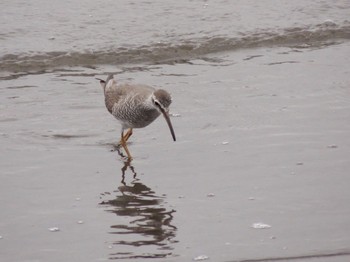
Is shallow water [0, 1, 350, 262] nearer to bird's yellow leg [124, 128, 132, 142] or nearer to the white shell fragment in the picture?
the white shell fragment

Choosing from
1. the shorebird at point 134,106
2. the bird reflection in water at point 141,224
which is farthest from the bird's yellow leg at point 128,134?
the bird reflection in water at point 141,224

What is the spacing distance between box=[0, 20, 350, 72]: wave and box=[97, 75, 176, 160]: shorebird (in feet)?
7.98

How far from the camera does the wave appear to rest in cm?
1141

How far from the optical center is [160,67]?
11.2 metres

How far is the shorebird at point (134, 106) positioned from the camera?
8.21 m

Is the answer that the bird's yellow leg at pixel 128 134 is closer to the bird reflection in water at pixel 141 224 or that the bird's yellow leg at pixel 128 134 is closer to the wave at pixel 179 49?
the bird reflection in water at pixel 141 224

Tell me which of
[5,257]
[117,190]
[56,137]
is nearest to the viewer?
[5,257]

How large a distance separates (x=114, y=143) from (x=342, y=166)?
2.26m

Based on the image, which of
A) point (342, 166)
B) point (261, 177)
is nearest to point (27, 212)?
point (261, 177)

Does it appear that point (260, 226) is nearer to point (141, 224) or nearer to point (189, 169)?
point (141, 224)

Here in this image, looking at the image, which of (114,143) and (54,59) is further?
(54,59)

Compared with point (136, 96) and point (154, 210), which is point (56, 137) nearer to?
point (136, 96)

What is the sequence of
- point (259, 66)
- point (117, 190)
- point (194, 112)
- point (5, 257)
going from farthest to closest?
point (259, 66) < point (194, 112) < point (117, 190) < point (5, 257)

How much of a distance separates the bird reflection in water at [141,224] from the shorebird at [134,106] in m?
0.90
